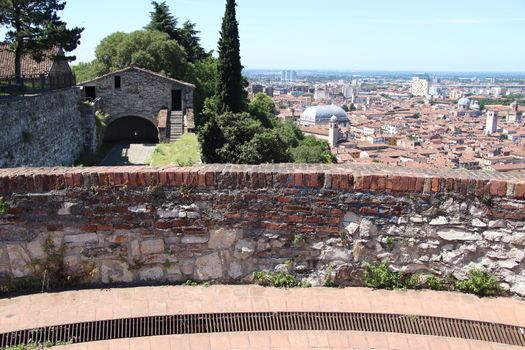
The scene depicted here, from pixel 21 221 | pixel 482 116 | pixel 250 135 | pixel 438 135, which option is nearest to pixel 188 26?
pixel 250 135

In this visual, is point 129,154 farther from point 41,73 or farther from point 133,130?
point 133,130

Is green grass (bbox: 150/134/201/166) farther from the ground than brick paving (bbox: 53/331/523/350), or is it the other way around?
brick paving (bbox: 53/331/523/350)

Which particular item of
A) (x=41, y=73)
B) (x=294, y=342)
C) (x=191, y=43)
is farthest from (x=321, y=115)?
(x=294, y=342)

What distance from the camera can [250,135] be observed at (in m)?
23.7

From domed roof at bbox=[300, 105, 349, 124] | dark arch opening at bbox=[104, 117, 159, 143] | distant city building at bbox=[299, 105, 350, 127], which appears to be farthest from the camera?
domed roof at bbox=[300, 105, 349, 124]

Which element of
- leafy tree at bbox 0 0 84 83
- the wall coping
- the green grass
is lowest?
the green grass

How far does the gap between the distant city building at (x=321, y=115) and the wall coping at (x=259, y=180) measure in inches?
5796

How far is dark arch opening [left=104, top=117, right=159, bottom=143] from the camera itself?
29891 mm

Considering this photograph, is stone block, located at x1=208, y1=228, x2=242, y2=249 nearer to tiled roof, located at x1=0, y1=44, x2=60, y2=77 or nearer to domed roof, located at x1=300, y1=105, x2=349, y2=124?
tiled roof, located at x1=0, y1=44, x2=60, y2=77

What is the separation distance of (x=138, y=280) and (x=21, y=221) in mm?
981

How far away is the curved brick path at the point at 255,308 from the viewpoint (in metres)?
3.56

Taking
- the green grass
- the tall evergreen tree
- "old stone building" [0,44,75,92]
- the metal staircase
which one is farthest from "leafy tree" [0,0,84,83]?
the tall evergreen tree

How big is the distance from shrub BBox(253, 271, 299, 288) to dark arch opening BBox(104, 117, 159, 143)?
86.3 ft

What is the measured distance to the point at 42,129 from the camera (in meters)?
16.6
